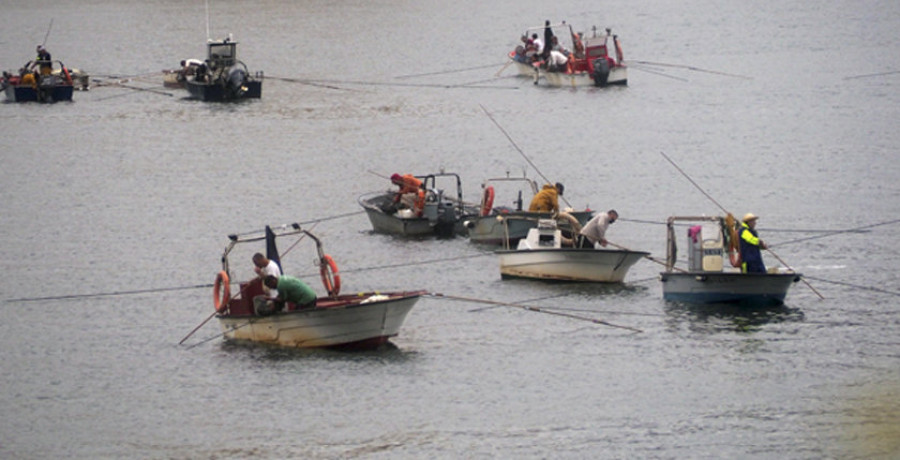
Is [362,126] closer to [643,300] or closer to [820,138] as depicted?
[820,138]

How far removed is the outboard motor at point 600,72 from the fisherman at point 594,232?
1680 inches

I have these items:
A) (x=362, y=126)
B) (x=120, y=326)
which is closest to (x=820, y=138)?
(x=362, y=126)

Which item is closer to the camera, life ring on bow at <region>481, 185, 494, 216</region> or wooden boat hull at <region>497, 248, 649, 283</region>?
wooden boat hull at <region>497, 248, 649, 283</region>

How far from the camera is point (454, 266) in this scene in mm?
42000

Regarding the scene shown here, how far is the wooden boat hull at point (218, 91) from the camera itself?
77.1 metres

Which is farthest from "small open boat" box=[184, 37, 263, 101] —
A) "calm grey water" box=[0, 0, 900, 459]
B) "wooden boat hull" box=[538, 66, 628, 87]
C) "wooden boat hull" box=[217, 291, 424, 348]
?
"wooden boat hull" box=[217, 291, 424, 348]

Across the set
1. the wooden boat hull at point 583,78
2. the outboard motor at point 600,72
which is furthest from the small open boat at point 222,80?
the outboard motor at point 600,72

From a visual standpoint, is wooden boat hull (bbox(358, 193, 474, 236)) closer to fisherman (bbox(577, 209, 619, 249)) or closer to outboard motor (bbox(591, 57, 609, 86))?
fisherman (bbox(577, 209, 619, 249))

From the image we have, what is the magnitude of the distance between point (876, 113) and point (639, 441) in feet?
151

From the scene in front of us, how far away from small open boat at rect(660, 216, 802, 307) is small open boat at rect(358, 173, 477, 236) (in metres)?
10.1

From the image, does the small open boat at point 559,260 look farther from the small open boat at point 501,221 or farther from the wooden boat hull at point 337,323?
the wooden boat hull at point 337,323

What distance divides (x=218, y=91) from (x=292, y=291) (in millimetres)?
46956

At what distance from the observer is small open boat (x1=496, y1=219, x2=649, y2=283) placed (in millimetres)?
37656

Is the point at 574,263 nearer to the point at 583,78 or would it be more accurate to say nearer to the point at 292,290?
the point at 292,290
